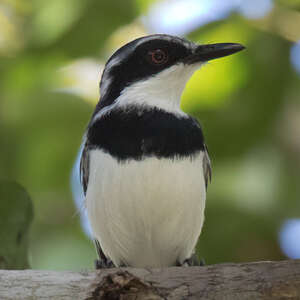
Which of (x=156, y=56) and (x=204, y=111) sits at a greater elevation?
(x=156, y=56)

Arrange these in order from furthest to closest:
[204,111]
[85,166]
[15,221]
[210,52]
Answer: [204,111] < [210,52] < [85,166] < [15,221]

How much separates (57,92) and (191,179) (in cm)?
176

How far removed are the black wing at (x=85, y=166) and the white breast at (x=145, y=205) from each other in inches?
5.1

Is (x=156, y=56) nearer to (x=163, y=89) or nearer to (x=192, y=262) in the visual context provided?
(x=163, y=89)

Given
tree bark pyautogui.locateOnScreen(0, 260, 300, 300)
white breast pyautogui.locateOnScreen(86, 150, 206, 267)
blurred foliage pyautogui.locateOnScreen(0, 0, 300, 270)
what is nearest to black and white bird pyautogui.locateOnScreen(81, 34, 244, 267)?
white breast pyautogui.locateOnScreen(86, 150, 206, 267)

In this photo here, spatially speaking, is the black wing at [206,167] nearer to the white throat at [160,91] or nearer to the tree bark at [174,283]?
the white throat at [160,91]

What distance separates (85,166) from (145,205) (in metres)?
0.63

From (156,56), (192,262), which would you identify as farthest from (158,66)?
(192,262)

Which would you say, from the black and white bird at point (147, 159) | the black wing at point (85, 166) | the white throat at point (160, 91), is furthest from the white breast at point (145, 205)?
the white throat at point (160, 91)

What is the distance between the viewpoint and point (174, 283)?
3986mm

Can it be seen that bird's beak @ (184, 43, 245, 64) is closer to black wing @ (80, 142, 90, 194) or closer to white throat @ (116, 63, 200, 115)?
white throat @ (116, 63, 200, 115)

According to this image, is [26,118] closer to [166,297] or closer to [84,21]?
[84,21]

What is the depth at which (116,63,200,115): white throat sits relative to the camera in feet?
17.7

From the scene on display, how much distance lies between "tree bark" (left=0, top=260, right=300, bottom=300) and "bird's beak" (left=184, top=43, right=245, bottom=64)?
2.05 meters
